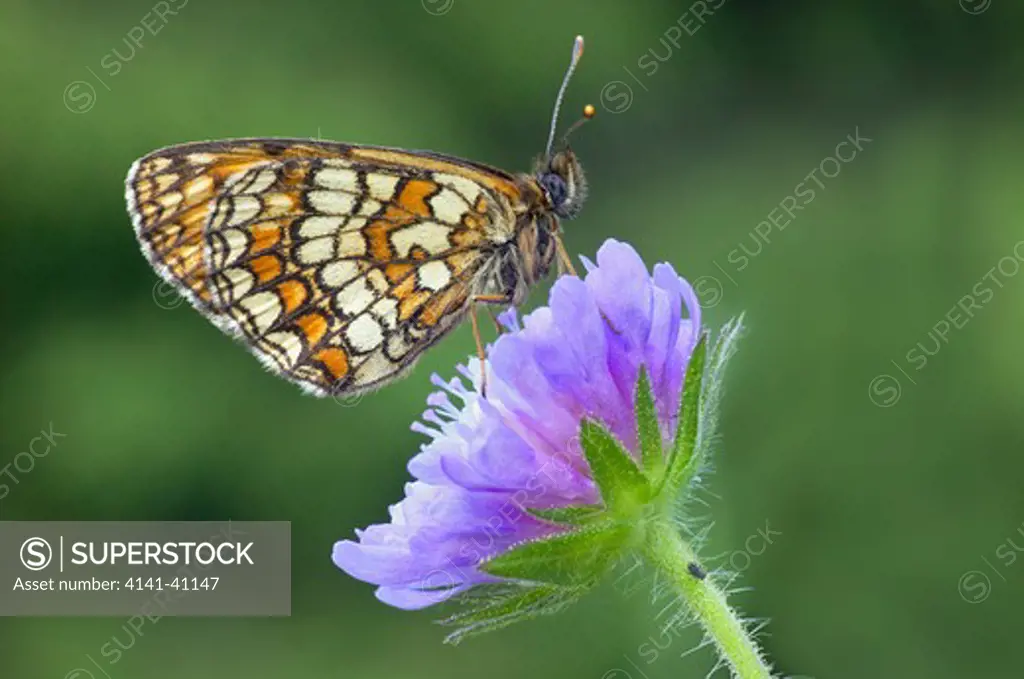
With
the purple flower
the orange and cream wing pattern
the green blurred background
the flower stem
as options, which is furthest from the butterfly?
the green blurred background

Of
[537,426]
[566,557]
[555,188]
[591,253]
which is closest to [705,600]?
[566,557]

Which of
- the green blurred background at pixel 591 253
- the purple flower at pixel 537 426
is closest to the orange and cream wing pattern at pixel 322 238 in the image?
the purple flower at pixel 537 426

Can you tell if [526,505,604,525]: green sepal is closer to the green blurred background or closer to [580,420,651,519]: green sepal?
[580,420,651,519]: green sepal

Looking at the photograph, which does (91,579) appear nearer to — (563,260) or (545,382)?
(563,260)

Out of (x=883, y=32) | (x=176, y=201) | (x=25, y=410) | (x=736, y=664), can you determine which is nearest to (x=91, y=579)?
(x=25, y=410)

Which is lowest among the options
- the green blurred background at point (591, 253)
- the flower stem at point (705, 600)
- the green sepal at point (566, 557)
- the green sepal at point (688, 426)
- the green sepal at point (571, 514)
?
the flower stem at point (705, 600)

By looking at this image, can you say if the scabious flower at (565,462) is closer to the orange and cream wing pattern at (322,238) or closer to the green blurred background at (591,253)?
the orange and cream wing pattern at (322,238)

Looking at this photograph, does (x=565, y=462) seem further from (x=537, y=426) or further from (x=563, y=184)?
(x=563, y=184)
